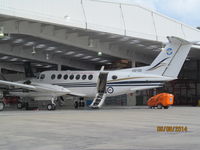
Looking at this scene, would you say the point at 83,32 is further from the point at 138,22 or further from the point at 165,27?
the point at 165,27

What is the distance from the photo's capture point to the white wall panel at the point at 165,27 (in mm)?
32856

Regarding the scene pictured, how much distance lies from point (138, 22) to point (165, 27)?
405 cm

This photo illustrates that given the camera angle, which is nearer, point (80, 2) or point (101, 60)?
point (80, 2)

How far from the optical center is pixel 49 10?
964 inches

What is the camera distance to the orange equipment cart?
30.3 m

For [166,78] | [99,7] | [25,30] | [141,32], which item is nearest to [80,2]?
[99,7]

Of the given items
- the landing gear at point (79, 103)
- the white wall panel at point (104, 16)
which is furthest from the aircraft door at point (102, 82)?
the landing gear at point (79, 103)

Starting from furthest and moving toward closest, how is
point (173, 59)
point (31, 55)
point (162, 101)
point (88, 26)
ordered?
1. point (31, 55)
2. point (162, 101)
3. point (173, 59)
4. point (88, 26)

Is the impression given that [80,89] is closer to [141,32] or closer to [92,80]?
[92,80]

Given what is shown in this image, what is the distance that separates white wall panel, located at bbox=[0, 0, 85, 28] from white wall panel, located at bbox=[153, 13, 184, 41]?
948 cm

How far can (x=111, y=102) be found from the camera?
49375 millimetres

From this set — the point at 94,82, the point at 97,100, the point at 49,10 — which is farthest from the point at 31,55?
the point at 49,10

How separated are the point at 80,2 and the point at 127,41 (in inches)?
321

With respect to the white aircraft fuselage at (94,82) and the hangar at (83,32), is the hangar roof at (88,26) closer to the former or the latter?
the hangar at (83,32)
